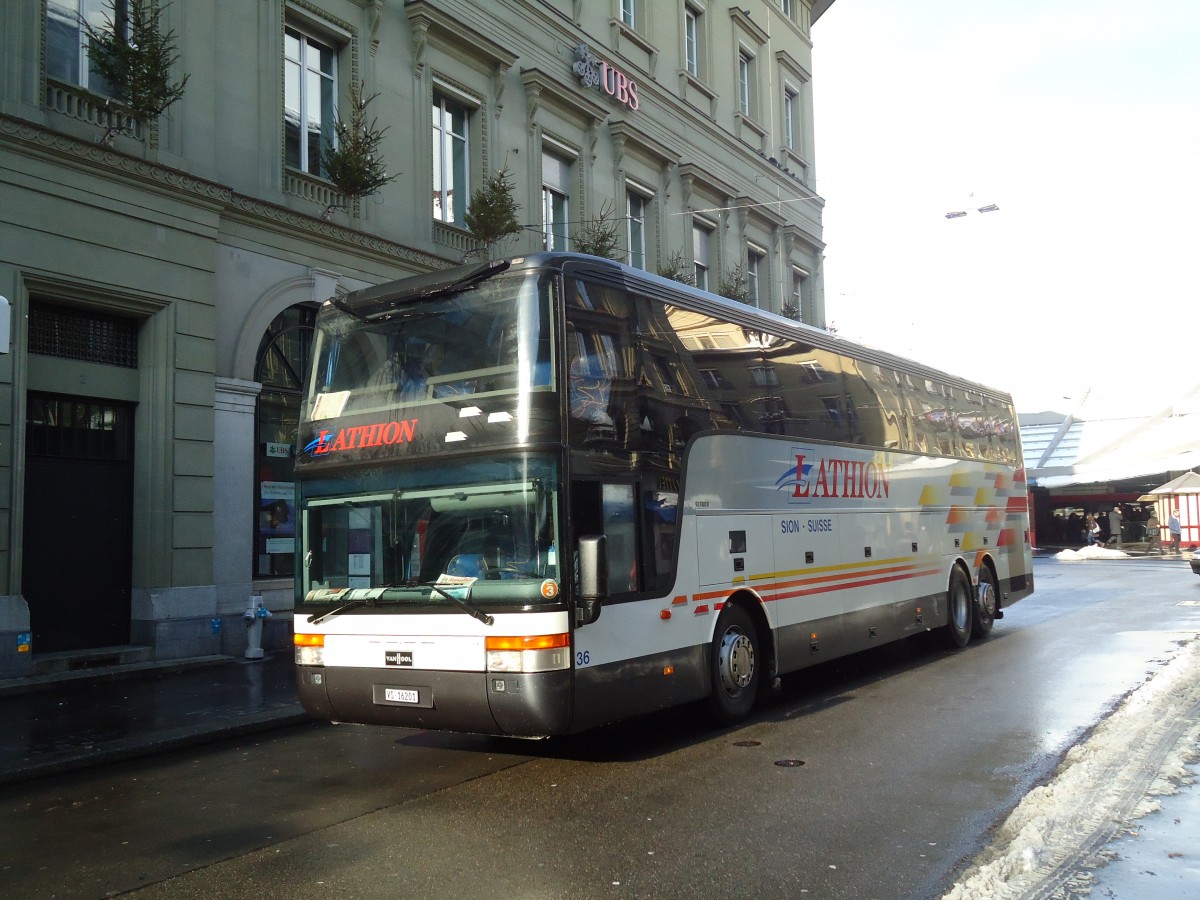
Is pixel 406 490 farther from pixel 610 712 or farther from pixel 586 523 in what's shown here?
pixel 610 712

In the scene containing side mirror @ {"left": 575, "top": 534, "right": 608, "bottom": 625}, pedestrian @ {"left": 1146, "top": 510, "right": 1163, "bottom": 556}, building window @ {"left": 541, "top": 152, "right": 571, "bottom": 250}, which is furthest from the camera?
pedestrian @ {"left": 1146, "top": 510, "right": 1163, "bottom": 556}

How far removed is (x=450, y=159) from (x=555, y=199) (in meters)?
3.33

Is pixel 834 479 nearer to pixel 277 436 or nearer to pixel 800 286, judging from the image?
pixel 277 436

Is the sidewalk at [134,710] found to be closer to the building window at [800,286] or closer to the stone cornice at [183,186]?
the stone cornice at [183,186]

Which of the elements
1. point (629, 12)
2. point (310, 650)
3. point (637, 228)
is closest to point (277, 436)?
point (310, 650)

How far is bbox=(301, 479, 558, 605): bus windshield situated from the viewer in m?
7.43

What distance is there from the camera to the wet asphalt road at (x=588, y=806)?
542cm

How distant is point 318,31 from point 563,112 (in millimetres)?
6147

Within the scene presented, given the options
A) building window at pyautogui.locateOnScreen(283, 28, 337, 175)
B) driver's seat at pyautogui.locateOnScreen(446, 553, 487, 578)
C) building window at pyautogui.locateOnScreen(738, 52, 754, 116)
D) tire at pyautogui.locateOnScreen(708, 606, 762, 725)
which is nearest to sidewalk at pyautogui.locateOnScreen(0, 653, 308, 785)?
driver's seat at pyautogui.locateOnScreen(446, 553, 487, 578)

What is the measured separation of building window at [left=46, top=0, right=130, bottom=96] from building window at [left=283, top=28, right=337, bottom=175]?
2885 millimetres

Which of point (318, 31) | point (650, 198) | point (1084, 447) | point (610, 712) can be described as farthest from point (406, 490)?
point (1084, 447)

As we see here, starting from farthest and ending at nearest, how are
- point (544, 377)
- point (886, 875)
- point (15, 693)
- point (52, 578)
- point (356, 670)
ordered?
point (52, 578) → point (15, 693) → point (356, 670) → point (544, 377) → point (886, 875)

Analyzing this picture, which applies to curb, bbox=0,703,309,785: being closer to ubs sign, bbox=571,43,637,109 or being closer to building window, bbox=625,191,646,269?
ubs sign, bbox=571,43,637,109

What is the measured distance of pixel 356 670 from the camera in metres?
8.06
